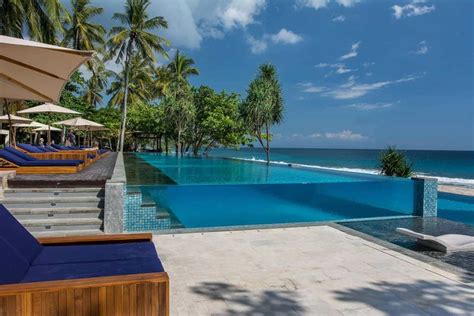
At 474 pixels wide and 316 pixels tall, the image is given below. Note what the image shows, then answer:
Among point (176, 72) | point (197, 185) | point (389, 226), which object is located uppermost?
point (176, 72)

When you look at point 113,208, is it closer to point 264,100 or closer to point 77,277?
point 77,277

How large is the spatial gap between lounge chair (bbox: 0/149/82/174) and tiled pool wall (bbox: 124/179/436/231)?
8.07 ft

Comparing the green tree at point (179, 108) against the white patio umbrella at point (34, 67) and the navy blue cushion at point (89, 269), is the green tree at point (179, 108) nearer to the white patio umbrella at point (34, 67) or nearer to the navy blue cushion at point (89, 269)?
the white patio umbrella at point (34, 67)

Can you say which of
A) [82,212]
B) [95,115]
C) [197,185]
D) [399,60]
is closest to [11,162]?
[82,212]

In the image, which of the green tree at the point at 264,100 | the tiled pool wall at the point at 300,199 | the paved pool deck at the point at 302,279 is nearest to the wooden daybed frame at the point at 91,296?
A: the paved pool deck at the point at 302,279

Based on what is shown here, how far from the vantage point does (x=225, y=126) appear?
2655 centimetres

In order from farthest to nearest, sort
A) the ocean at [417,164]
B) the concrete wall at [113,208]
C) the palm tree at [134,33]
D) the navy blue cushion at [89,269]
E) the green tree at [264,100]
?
the ocean at [417,164] < the palm tree at [134,33] < the green tree at [264,100] < the concrete wall at [113,208] < the navy blue cushion at [89,269]

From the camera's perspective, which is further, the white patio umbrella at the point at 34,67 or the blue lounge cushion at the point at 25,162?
the blue lounge cushion at the point at 25,162

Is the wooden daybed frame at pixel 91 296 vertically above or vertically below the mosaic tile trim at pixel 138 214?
above

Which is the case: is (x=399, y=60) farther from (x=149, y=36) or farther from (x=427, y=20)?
(x=149, y=36)

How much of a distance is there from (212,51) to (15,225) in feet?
126

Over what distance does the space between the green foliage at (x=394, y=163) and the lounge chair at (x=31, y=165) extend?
33.3 feet

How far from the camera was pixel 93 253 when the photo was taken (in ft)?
9.16

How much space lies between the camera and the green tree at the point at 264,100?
21422 mm
